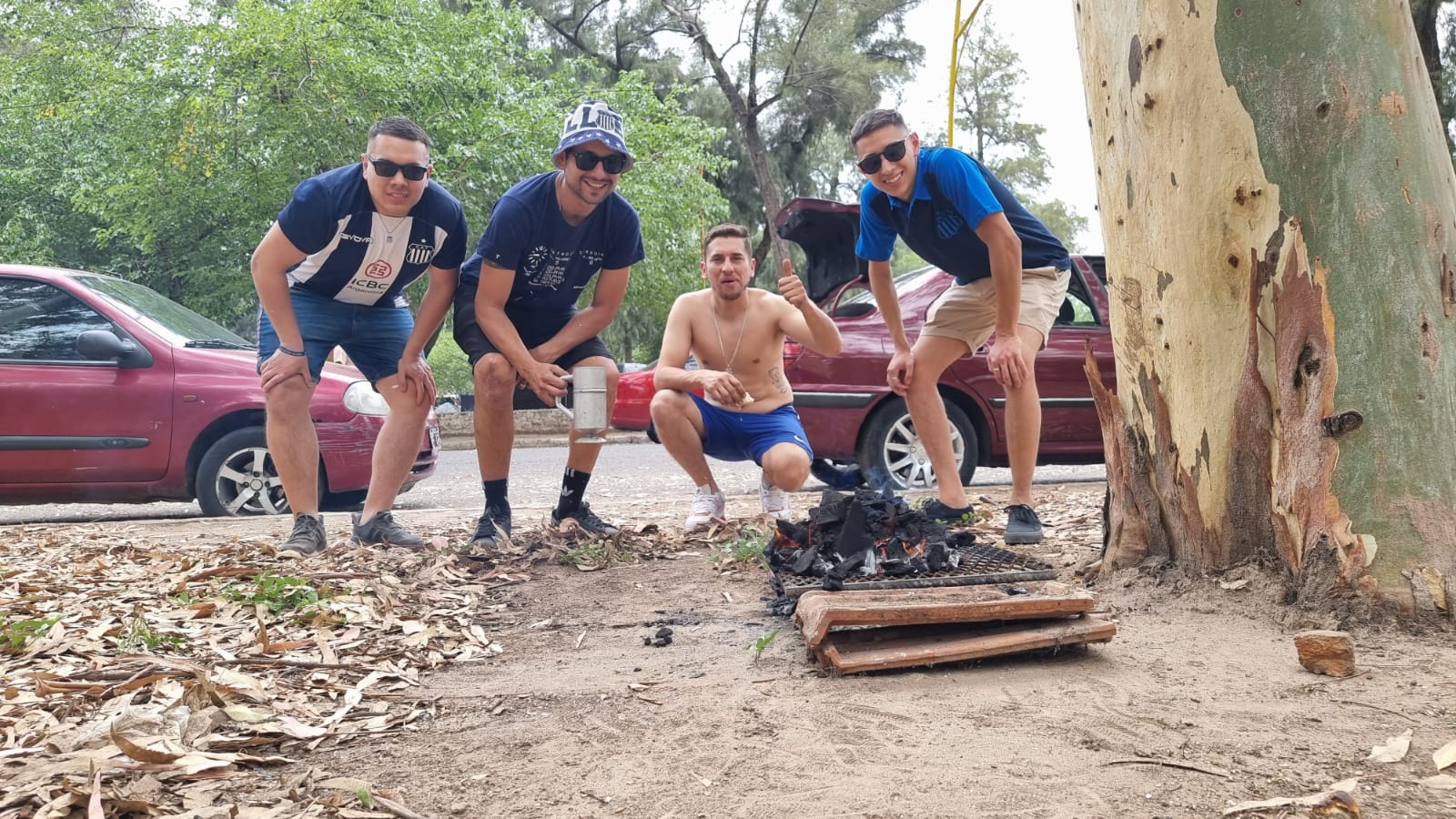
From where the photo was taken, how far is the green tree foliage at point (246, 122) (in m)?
14.5

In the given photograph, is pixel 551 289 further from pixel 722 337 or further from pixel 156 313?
pixel 156 313

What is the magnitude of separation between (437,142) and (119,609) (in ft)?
45.3

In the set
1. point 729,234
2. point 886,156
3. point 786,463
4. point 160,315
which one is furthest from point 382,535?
point 160,315

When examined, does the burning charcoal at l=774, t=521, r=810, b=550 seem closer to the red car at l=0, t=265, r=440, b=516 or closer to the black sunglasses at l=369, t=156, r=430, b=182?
the black sunglasses at l=369, t=156, r=430, b=182

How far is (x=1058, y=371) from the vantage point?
7137 mm

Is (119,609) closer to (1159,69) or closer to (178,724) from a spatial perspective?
(178,724)

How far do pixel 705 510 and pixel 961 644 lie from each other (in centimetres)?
273

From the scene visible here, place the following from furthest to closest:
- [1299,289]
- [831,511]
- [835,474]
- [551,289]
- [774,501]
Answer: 1. [835,474]
2. [774,501]
3. [551,289]
4. [831,511]
5. [1299,289]

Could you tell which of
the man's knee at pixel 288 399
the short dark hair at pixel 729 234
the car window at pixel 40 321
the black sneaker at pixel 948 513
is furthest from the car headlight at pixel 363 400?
the black sneaker at pixel 948 513


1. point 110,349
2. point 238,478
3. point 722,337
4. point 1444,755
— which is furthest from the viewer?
point 238,478

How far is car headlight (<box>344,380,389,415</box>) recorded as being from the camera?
6.61 meters

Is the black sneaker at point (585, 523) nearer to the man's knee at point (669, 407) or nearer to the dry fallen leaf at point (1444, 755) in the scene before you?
the man's knee at point (669, 407)

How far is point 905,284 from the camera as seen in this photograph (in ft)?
23.7

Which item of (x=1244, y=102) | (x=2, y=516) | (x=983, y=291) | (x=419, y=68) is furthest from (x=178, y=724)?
(x=419, y=68)
